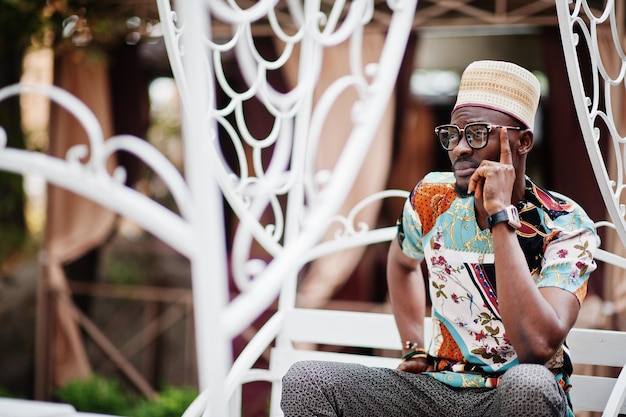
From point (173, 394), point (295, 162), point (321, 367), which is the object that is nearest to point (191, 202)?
point (321, 367)

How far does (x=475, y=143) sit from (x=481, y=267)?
0.33 metres

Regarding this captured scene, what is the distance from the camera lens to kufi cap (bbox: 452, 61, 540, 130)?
2.10 meters

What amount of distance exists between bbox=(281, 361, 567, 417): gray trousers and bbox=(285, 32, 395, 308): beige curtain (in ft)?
10.1

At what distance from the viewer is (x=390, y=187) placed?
5.62 m

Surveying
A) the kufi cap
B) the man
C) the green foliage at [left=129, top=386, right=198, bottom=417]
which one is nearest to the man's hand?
the man

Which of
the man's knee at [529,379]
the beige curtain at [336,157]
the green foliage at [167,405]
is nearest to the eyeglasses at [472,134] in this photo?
the man's knee at [529,379]

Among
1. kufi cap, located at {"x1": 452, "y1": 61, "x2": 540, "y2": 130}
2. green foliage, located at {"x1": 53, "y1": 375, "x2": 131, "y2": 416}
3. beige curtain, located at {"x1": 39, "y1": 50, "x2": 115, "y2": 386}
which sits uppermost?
kufi cap, located at {"x1": 452, "y1": 61, "x2": 540, "y2": 130}

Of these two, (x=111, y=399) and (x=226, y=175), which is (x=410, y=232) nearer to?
(x=226, y=175)

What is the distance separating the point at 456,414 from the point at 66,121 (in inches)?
181

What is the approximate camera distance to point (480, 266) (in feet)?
6.97

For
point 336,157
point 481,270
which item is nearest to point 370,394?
point 481,270

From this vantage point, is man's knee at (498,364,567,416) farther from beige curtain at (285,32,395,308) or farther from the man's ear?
beige curtain at (285,32,395,308)

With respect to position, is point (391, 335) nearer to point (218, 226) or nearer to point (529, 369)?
point (529, 369)

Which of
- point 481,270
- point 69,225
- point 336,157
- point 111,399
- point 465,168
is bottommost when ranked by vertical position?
point 111,399
